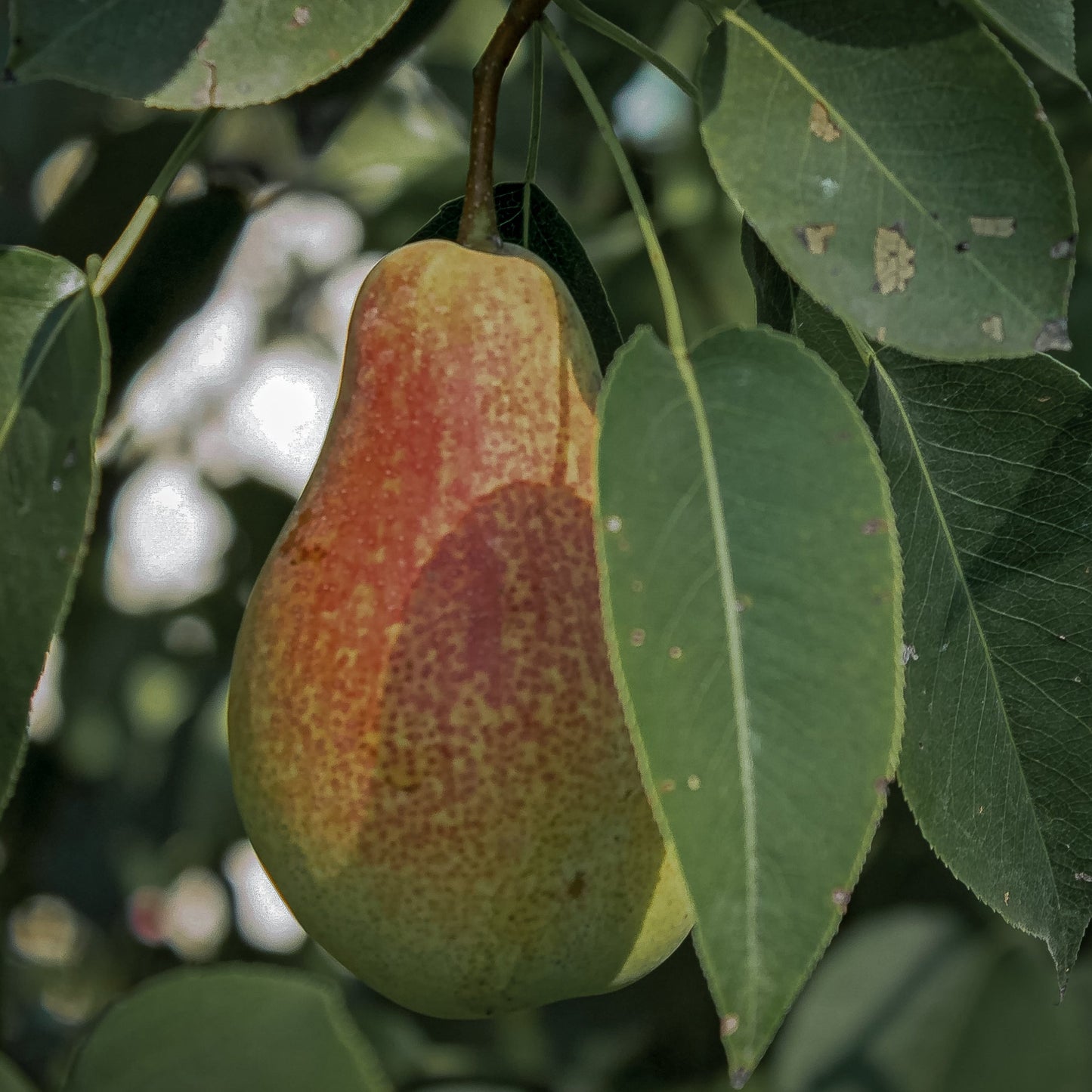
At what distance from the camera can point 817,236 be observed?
674 mm

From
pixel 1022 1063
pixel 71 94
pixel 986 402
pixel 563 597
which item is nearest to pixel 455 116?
pixel 71 94

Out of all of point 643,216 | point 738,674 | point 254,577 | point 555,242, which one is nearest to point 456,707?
point 738,674

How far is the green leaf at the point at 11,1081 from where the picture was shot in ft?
2.01

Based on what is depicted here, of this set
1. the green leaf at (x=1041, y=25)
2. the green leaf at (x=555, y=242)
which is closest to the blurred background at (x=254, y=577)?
the green leaf at (x=555, y=242)

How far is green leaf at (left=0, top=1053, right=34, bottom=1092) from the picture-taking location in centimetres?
61

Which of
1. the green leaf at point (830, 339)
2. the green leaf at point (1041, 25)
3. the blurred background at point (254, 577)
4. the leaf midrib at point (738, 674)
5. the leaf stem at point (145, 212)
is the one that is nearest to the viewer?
the leaf midrib at point (738, 674)

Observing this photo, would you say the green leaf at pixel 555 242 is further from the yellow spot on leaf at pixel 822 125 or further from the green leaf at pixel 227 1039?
the green leaf at pixel 227 1039

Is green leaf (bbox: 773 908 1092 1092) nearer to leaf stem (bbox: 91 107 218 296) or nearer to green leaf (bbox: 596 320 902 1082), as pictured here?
green leaf (bbox: 596 320 902 1082)

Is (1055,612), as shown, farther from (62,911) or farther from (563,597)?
(62,911)

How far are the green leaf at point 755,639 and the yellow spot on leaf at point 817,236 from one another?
5 cm

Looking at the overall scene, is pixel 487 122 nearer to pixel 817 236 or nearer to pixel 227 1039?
pixel 817 236

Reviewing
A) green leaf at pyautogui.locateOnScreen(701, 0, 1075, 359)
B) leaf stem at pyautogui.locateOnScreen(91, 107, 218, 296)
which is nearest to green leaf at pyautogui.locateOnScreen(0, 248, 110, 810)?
leaf stem at pyautogui.locateOnScreen(91, 107, 218, 296)

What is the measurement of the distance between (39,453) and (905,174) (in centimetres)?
46

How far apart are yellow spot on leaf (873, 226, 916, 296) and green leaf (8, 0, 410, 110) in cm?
28
